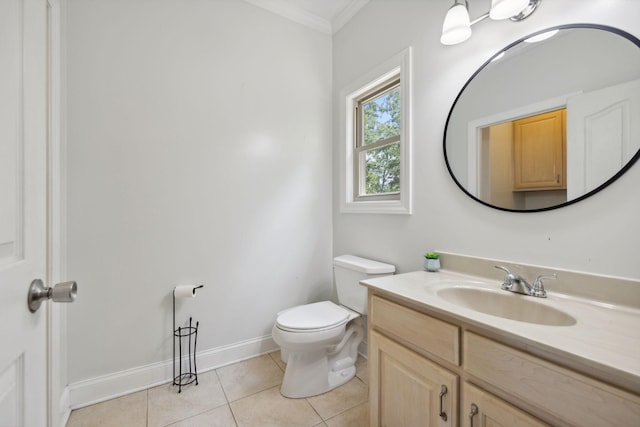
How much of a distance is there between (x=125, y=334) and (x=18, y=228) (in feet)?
4.61

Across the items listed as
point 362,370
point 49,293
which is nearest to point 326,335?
point 362,370

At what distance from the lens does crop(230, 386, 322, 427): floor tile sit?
4.68 feet

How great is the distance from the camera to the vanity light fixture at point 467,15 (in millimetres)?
1118

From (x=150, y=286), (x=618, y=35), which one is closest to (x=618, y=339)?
(x=618, y=35)

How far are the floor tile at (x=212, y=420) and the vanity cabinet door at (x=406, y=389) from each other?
748mm

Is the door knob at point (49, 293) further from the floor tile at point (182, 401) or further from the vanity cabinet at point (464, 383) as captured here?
the floor tile at point (182, 401)

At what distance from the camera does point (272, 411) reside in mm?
1508

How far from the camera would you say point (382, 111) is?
6.76 ft

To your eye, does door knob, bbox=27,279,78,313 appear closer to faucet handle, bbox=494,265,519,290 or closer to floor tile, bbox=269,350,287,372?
faucet handle, bbox=494,265,519,290

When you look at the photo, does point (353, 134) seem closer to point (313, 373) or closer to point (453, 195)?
point (453, 195)

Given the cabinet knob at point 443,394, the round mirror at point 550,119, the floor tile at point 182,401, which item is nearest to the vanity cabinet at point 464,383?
the cabinet knob at point 443,394

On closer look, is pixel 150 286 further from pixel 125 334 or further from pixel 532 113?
pixel 532 113

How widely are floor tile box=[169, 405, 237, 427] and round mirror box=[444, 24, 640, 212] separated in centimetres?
170

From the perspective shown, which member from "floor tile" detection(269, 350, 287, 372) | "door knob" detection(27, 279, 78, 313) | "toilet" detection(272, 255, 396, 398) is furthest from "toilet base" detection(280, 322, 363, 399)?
"door knob" detection(27, 279, 78, 313)
